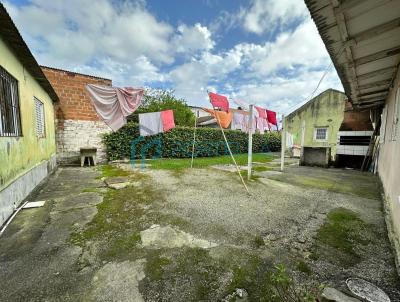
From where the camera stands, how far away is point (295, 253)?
225 cm

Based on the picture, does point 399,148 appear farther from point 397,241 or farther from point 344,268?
point 344,268

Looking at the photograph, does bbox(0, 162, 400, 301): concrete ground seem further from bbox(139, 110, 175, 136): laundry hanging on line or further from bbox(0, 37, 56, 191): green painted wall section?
bbox(139, 110, 175, 136): laundry hanging on line

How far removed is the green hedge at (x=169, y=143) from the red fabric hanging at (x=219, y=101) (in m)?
5.62

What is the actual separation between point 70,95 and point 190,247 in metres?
8.96

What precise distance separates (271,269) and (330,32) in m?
2.98

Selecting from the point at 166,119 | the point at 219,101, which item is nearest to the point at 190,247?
the point at 219,101

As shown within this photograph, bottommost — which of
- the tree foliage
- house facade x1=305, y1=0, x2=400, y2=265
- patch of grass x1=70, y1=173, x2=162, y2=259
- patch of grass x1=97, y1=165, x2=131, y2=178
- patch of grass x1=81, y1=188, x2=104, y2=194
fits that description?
patch of grass x1=70, y1=173, x2=162, y2=259

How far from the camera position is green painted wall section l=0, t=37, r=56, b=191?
10.5 ft

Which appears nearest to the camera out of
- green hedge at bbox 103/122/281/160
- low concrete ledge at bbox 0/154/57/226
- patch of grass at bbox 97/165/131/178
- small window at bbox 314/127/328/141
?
low concrete ledge at bbox 0/154/57/226

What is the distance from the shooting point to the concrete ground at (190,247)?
1707 mm

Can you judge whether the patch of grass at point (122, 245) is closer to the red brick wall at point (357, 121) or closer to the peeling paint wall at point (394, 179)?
the peeling paint wall at point (394, 179)

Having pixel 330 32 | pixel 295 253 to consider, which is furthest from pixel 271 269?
pixel 330 32

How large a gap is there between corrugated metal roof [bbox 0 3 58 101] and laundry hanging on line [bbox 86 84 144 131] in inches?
65.0

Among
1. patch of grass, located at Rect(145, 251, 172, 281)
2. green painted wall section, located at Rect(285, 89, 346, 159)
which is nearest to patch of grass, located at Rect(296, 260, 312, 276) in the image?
patch of grass, located at Rect(145, 251, 172, 281)
